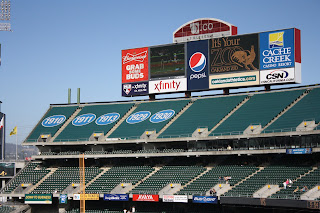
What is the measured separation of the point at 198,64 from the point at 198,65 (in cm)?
12

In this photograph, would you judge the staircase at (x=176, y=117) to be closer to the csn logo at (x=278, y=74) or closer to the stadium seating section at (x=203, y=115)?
the stadium seating section at (x=203, y=115)

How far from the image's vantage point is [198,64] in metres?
66.5

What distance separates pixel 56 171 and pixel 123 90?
13.5 metres

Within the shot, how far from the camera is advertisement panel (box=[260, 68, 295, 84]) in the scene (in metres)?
59.9

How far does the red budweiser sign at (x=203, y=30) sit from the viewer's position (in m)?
64.9

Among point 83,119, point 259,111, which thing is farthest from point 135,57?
point 259,111

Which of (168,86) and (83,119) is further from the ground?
(168,86)

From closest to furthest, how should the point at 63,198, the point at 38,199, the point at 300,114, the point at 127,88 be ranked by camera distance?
1. the point at 300,114
2. the point at 63,198
3. the point at 38,199
4. the point at 127,88

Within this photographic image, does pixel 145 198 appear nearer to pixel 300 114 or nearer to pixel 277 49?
pixel 300 114

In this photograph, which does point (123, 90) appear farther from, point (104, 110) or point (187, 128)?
point (187, 128)

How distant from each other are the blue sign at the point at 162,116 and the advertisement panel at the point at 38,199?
15548mm

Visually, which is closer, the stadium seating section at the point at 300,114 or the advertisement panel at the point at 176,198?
the stadium seating section at the point at 300,114

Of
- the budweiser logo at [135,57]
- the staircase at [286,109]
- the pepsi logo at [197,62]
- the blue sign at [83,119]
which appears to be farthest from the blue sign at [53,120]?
the staircase at [286,109]

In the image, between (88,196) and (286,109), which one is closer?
(286,109)
